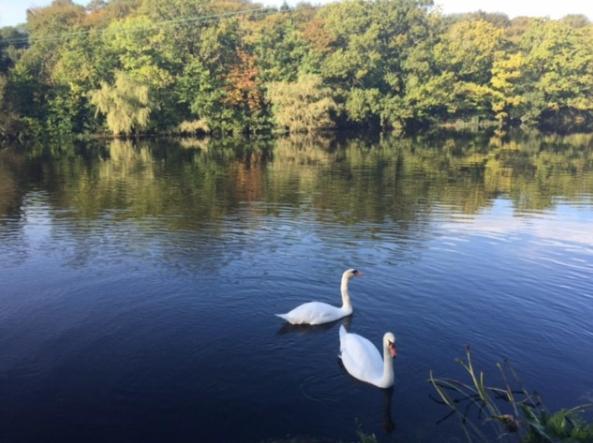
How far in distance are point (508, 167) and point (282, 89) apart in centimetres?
3968

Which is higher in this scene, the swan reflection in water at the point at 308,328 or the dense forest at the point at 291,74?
the dense forest at the point at 291,74

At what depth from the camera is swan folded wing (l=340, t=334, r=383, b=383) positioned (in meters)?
9.85

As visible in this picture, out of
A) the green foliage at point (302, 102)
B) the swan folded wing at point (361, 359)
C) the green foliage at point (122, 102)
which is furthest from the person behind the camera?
the green foliage at point (302, 102)

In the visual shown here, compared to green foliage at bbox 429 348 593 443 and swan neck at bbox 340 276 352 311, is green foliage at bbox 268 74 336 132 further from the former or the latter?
green foliage at bbox 429 348 593 443

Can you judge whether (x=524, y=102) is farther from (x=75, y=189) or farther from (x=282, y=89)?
(x=75, y=189)

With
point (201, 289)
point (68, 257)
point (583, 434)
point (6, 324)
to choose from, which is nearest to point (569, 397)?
point (583, 434)

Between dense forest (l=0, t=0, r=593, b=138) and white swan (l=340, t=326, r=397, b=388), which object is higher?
dense forest (l=0, t=0, r=593, b=138)

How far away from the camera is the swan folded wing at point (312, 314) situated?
39.0 feet

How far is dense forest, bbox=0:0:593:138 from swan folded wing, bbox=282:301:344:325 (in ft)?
195

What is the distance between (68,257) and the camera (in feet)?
56.1

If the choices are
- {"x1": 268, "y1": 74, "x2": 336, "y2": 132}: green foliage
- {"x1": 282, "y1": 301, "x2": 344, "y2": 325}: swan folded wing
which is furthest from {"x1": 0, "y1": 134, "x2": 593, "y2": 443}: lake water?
{"x1": 268, "y1": 74, "x2": 336, "y2": 132}: green foliage

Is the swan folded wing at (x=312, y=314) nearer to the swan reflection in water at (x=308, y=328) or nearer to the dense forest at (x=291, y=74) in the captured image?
the swan reflection in water at (x=308, y=328)

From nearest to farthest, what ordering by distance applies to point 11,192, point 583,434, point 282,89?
1. point 583,434
2. point 11,192
3. point 282,89

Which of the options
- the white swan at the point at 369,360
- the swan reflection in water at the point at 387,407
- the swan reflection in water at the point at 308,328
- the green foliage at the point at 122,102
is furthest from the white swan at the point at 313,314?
the green foliage at the point at 122,102
